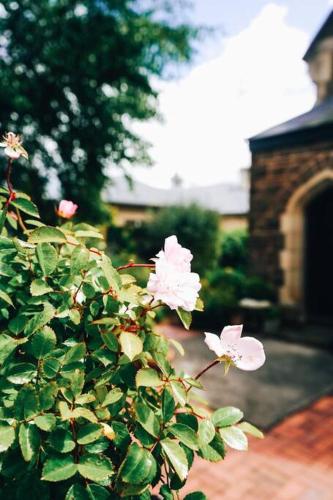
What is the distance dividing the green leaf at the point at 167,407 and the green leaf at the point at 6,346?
39cm

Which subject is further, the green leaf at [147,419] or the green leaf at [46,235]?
the green leaf at [46,235]

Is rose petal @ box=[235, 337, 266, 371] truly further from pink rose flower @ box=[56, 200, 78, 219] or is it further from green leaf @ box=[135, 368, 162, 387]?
pink rose flower @ box=[56, 200, 78, 219]

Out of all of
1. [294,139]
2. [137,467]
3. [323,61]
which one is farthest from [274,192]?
[137,467]

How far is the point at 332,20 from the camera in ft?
32.7

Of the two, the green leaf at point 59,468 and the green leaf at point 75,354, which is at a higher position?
the green leaf at point 75,354

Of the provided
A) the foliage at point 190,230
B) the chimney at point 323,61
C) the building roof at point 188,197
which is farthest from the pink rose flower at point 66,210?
the building roof at point 188,197

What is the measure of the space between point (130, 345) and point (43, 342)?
22 centimetres

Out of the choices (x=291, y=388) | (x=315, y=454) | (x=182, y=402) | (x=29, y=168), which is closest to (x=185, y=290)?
(x=182, y=402)

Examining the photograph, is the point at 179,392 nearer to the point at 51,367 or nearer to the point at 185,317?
the point at 185,317

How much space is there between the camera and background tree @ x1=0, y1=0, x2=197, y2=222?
8328 millimetres

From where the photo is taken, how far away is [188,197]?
30484mm

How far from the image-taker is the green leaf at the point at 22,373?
0.97 m

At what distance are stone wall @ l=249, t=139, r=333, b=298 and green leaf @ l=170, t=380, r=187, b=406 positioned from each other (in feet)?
24.8

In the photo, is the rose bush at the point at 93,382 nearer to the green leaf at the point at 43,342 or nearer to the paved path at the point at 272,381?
the green leaf at the point at 43,342
